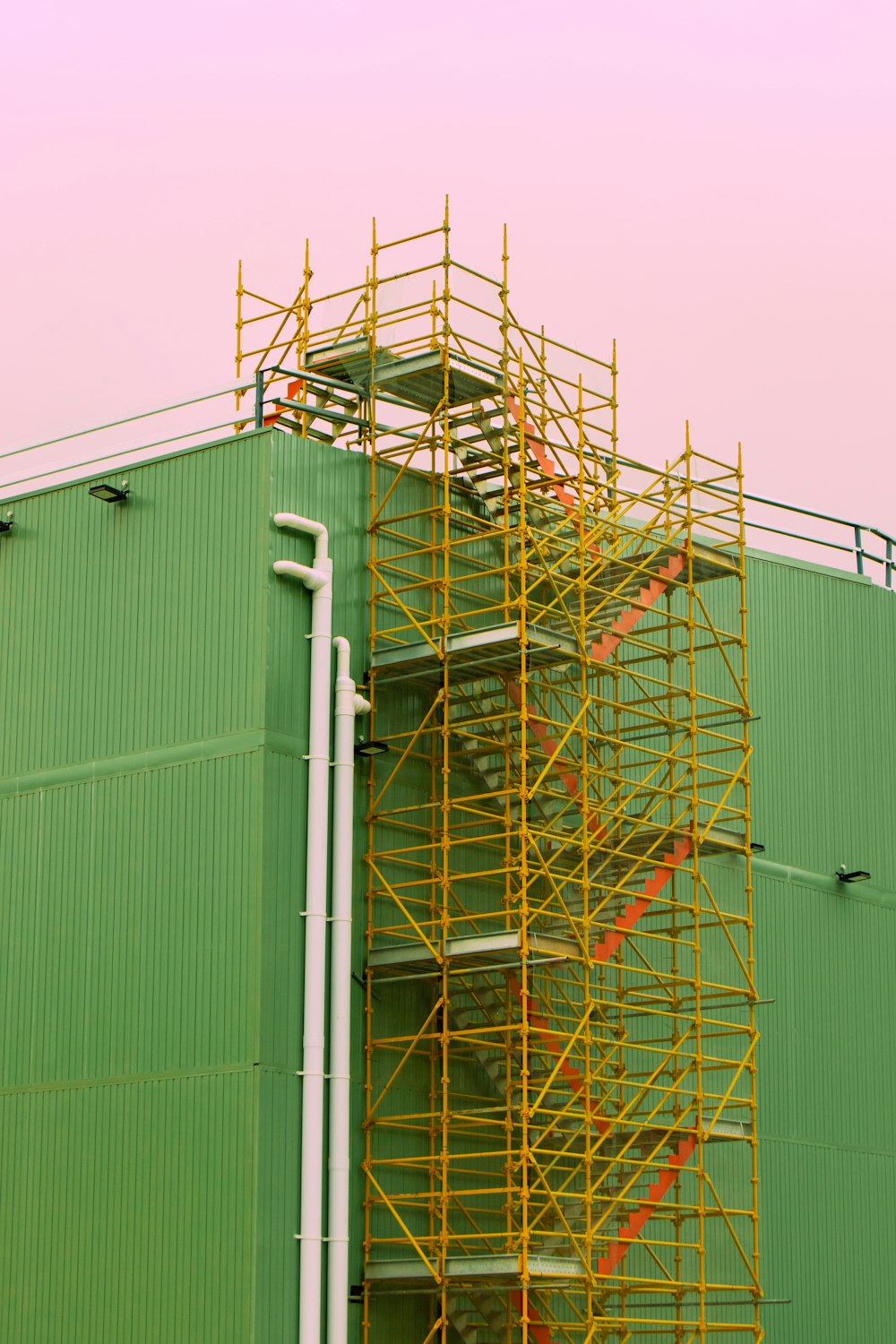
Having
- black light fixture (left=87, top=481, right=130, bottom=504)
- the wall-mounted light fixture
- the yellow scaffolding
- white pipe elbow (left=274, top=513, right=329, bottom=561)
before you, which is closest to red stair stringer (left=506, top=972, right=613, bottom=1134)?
the yellow scaffolding

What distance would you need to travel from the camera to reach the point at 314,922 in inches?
1325

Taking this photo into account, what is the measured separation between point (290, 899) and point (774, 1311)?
13.3 m

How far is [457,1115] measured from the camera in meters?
33.9

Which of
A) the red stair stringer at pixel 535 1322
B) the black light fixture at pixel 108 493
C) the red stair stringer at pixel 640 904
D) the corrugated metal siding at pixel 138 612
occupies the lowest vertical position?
the red stair stringer at pixel 535 1322

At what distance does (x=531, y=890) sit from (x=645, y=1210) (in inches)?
218

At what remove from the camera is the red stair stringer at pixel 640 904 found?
118ft

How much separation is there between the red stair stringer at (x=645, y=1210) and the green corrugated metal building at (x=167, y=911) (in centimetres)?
418

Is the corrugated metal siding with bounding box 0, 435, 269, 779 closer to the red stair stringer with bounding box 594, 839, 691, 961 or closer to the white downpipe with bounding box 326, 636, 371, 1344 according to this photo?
the white downpipe with bounding box 326, 636, 371, 1344

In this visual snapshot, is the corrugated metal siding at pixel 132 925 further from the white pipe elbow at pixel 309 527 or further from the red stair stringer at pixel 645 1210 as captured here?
the red stair stringer at pixel 645 1210

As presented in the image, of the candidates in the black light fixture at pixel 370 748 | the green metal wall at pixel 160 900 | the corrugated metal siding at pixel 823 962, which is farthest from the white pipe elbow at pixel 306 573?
the corrugated metal siding at pixel 823 962

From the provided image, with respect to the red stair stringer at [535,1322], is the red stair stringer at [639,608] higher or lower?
higher

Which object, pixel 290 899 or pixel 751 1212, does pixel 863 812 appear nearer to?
pixel 751 1212

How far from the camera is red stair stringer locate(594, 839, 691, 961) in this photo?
35.9m

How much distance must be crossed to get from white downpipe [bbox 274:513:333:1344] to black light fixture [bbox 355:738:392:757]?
→ 0.58 meters
